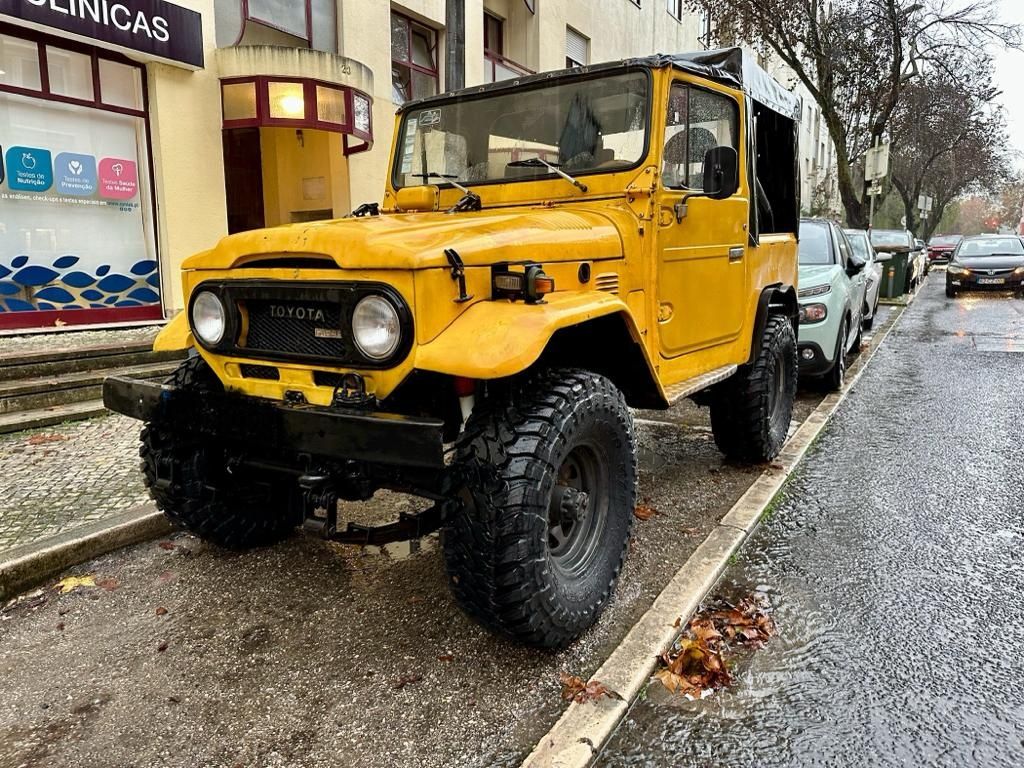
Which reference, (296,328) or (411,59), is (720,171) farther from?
(411,59)

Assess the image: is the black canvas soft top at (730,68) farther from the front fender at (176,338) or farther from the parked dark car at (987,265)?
the parked dark car at (987,265)

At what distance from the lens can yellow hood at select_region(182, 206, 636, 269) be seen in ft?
8.43

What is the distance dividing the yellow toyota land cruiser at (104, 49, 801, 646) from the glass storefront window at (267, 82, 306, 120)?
5.61 metres

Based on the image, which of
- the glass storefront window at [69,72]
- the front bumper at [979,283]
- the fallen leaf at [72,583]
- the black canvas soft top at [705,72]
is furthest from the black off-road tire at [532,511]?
the front bumper at [979,283]

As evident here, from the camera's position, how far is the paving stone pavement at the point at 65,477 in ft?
12.9

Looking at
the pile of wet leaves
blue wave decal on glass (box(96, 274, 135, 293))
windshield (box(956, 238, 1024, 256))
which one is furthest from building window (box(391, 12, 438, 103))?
windshield (box(956, 238, 1024, 256))

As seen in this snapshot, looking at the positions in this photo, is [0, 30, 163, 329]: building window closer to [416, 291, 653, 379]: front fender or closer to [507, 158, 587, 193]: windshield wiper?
[507, 158, 587, 193]: windshield wiper

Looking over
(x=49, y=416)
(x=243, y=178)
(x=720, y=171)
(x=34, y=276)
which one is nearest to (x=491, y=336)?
(x=720, y=171)

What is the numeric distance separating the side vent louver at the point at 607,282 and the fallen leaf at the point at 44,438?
14.0 feet

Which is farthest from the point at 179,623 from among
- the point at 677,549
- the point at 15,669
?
the point at 677,549

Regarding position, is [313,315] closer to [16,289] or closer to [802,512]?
[802,512]

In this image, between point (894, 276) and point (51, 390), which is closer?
point (51, 390)

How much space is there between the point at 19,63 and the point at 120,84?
1034mm

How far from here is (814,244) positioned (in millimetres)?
8367
